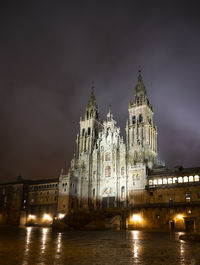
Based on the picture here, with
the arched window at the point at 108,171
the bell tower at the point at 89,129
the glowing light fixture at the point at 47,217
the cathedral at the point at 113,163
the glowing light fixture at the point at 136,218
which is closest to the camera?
the glowing light fixture at the point at 136,218

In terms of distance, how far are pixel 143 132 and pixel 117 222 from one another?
99.4 feet

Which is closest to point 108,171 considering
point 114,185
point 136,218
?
point 114,185

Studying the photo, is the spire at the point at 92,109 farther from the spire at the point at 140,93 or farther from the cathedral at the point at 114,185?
the spire at the point at 140,93

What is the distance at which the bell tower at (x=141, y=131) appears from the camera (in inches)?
2899

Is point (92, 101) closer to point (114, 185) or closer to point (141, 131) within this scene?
point (141, 131)

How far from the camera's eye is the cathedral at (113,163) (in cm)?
7100

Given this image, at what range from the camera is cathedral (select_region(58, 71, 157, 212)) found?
71000 mm

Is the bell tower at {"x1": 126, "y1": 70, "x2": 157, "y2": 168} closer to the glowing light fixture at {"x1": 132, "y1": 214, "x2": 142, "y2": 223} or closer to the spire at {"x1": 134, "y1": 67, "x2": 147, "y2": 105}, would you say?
the spire at {"x1": 134, "y1": 67, "x2": 147, "y2": 105}

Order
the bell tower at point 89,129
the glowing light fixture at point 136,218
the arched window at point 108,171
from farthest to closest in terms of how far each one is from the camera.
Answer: the bell tower at point 89,129
the arched window at point 108,171
the glowing light fixture at point 136,218

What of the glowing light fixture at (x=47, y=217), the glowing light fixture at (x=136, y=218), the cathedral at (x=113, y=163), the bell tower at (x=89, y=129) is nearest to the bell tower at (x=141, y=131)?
the cathedral at (x=113, y=163)

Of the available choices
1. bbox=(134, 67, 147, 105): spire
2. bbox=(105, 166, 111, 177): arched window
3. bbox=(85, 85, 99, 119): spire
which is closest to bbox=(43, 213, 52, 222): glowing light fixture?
bbox=(105, 166, 111, 177): arched window

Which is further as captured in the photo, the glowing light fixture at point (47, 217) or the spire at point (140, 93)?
the spire at point (140, 93)

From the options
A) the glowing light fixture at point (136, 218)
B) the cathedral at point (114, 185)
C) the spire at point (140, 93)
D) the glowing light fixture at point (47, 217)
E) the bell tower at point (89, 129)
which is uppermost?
the spire at point (140, 93)

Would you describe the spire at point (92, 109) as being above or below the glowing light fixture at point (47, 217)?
above
